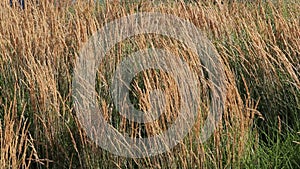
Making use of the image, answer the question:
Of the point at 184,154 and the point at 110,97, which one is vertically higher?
the point at 110,97

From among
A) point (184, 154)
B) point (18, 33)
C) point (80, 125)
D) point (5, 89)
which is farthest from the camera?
point (18, 33)

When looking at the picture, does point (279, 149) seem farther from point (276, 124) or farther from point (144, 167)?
point (144, 167)

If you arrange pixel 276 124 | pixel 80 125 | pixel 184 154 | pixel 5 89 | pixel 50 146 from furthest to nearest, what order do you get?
pixel 5 89, pixel 276 124, pixel 50 146, pixel 80 125, pixel 184 154

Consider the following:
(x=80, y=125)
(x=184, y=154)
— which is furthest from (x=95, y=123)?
(x=184, y=154)

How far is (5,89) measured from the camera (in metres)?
3.00

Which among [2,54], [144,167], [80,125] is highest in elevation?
[2,54]

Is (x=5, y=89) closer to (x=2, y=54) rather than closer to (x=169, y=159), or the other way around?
(x=2, y=54)

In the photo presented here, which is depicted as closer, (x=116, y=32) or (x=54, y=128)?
(x=54, y=128)

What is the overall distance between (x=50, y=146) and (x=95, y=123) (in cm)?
33

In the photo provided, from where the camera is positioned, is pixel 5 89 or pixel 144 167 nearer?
pixel 144 167

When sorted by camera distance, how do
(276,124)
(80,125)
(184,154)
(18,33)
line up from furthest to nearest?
(18,33), (276,124), (80,125), (184,154)

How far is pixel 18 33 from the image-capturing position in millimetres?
3260

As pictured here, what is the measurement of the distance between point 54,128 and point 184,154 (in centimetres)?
78

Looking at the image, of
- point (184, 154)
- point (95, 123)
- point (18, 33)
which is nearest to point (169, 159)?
point (184, 154)
